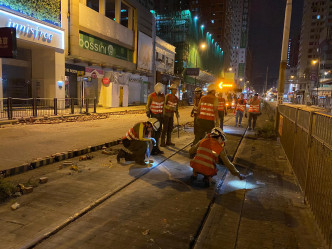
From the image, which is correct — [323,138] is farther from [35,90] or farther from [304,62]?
[304,62]

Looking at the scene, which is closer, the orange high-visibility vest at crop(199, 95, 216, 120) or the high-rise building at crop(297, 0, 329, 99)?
the orange high-visibility vest at crop(199, 95, 216, 120)

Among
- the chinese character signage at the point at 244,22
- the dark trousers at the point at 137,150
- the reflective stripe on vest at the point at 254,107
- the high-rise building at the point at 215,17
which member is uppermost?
the chinese character signage at the point at 244,22

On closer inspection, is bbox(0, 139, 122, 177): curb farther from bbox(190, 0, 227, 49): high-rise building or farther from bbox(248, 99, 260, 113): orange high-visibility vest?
bbox(190, 0, 227, 49): high-rise building

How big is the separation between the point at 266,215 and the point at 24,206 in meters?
3.73

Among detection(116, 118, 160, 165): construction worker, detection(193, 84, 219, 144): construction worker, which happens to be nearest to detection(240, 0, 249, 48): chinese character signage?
detection(193, 84, 219, 144): construction worker

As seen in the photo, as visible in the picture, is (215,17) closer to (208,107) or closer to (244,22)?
(244,22)

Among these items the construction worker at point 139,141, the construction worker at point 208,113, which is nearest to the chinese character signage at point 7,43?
the construction worker at point 139,141

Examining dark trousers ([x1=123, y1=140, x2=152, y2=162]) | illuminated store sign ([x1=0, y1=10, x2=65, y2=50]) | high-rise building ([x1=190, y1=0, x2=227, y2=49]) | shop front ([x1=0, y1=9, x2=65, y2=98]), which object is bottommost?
dark trousers ([x1=123, y1=140, x2=152, y2=162])

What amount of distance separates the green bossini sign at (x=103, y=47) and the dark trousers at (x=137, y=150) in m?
18.8

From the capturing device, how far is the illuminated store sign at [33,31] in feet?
50.8

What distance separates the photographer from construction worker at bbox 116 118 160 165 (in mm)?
6197

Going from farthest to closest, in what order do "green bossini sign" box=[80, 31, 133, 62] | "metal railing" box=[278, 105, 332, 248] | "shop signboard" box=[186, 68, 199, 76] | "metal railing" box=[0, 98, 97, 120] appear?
1. "shop signboard" box=[186, 68, 199, 76]
2. "green bossini sign" box=[80, 31, 133, 62]
3. "metal railing" box=[0, 98, 97, 120]
4. "metal railing" box=[278, 105, 332, 248]

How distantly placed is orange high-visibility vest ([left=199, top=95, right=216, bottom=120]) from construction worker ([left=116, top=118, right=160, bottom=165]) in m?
1.54

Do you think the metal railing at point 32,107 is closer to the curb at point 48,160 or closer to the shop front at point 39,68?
the shop front at point 39,68
